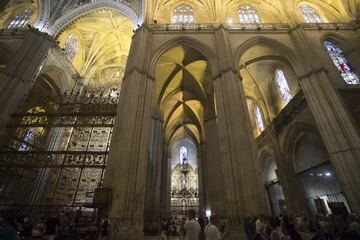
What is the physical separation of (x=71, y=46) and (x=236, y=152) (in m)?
16.1

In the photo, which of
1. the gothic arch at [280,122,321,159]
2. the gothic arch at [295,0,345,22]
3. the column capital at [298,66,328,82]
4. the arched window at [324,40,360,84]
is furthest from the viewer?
Result: the gothic arch at [295,0,345,22]

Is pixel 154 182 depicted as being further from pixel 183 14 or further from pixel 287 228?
pixel 183 14

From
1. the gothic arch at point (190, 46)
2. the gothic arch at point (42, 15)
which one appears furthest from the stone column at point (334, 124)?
the gothic arch at point (42, 15)

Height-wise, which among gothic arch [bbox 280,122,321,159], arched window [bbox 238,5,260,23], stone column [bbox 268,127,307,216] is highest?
arched window [bbox 238,5,260,23]

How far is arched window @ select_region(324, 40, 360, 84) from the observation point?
1134 cm

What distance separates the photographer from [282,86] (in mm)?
14812


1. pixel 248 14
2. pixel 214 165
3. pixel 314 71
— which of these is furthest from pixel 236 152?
pixel 248 14

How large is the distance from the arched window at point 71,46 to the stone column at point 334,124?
677 inches

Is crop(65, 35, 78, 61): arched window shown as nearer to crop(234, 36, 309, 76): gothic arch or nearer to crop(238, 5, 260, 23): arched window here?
crop(234, 36, 309, 76): gothic arch

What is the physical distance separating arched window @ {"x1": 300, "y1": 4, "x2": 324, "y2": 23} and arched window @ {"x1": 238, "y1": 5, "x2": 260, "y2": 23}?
3422mm

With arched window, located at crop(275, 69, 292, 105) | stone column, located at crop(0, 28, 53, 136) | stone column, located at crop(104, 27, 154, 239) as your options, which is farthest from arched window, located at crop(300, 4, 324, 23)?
stone column, located at crop(0, 28, 53, 136)

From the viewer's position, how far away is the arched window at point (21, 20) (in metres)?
14.7

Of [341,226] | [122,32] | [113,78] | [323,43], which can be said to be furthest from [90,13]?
[341,226]

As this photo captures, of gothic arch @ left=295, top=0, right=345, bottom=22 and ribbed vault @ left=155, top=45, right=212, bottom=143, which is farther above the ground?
gothic arch @ left=295, top=0, right=345, bottom=22
